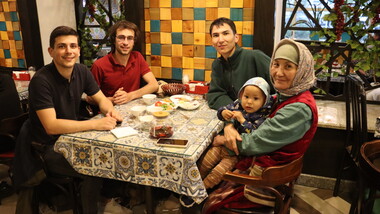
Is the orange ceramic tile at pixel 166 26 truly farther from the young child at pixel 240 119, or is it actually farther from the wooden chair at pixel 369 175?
the wooden chair at pixel 369 175

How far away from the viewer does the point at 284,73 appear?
5.62 ft

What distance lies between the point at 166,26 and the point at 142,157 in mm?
2089

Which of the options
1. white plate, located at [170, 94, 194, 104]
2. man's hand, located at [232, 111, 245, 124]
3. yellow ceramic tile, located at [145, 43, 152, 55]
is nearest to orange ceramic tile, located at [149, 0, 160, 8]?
yellow ceramic tile, located at [145, 43, 152, 55]

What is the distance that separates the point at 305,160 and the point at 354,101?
2.51ft

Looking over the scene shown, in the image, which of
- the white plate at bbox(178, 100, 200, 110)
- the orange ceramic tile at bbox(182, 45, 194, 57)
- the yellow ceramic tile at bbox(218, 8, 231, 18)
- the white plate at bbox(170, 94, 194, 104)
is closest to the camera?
the white plate at bbox(178, 100, 200, 110)

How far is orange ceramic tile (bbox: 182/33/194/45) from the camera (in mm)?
3438

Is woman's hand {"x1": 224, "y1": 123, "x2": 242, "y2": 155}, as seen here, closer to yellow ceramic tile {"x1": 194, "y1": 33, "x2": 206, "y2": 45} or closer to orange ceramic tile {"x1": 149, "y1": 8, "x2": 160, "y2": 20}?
yellow ceramic tile {"x1": 194, "y1": 33, "x2": 206, "y2": 45}

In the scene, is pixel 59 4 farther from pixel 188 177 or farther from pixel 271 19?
pixel 188 177

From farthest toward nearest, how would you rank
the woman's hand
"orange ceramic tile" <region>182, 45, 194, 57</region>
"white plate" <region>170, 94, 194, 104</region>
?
"orange ceramic tile" <region>182, 45, 194, 57</region> → "white plate" <region>170, 94, 194, 104</region> → the woman's hand

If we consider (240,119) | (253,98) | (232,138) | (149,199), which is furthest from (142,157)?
(253,98)

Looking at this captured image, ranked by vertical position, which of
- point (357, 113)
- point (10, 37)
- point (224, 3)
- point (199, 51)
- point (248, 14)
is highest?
point (224, 3)

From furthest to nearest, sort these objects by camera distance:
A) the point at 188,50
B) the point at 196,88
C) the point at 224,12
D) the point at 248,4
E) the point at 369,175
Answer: the point at 188,50 → the point at 224,12 → the point at 248,4 → the point at 196,88 → the point at 369,175

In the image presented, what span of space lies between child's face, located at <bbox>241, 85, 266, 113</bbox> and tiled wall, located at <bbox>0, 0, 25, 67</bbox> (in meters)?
3.49

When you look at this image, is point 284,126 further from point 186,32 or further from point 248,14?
point 186,32
